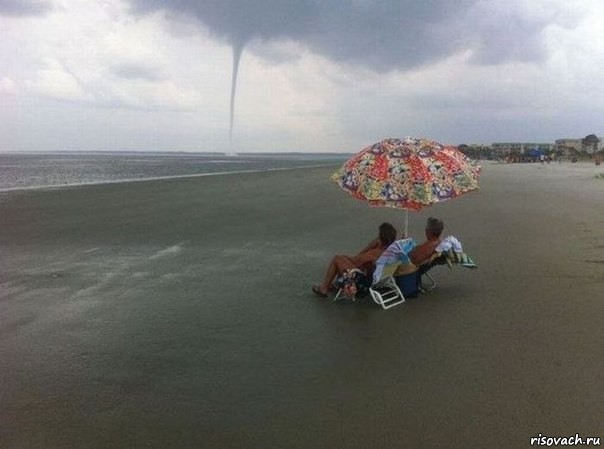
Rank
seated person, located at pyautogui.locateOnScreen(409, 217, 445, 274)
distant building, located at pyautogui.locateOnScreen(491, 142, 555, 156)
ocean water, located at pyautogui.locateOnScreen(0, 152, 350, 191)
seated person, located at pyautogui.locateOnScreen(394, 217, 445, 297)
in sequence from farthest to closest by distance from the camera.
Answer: distant building, located at pyautogui.locateOnScreen(491, 142, 555, 156) < ocean water, located at pyautogui.locateOnScreen(0, 152, 350, 191) < seated person, located at pyautogui.locateOnScreen(409, 217, 445, 274) < seated person, located at pyautogui.locateOnScreen(394, 217, 445, 297)

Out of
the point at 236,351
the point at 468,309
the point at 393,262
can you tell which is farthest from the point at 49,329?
the point at 468,309

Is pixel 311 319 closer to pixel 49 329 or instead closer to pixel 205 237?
pixel 49 329

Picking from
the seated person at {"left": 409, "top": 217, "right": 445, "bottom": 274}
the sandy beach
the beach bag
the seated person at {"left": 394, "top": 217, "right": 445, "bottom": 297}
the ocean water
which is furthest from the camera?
the ocean water

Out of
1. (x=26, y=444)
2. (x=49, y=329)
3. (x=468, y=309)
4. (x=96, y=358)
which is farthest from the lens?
(x=468, y=309)

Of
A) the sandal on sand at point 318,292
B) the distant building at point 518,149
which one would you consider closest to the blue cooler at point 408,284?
the sandal on sand at point 318,292

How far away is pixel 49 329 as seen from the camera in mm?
6133

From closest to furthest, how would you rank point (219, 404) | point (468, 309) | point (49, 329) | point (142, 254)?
1. point (219, 404)
2. point (49, 329)
3. point (468, 309)
4. point (142, 254)

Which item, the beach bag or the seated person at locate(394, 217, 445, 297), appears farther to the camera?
the seated person at locate(394, 217, 445, 297)

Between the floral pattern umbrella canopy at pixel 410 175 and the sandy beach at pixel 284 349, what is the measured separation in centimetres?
137

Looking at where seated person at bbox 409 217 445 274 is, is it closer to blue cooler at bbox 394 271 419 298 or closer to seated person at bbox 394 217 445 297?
seated person at bbox 394 217 445 297

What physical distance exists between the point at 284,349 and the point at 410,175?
2.67 meters

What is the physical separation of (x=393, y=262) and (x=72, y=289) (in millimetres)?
4544

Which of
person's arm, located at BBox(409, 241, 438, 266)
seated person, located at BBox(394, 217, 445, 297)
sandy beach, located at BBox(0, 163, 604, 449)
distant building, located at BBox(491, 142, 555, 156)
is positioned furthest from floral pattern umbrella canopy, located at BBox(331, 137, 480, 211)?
distant building, located at BBox(491, 142, 555, 156)

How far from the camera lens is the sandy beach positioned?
3.90m
